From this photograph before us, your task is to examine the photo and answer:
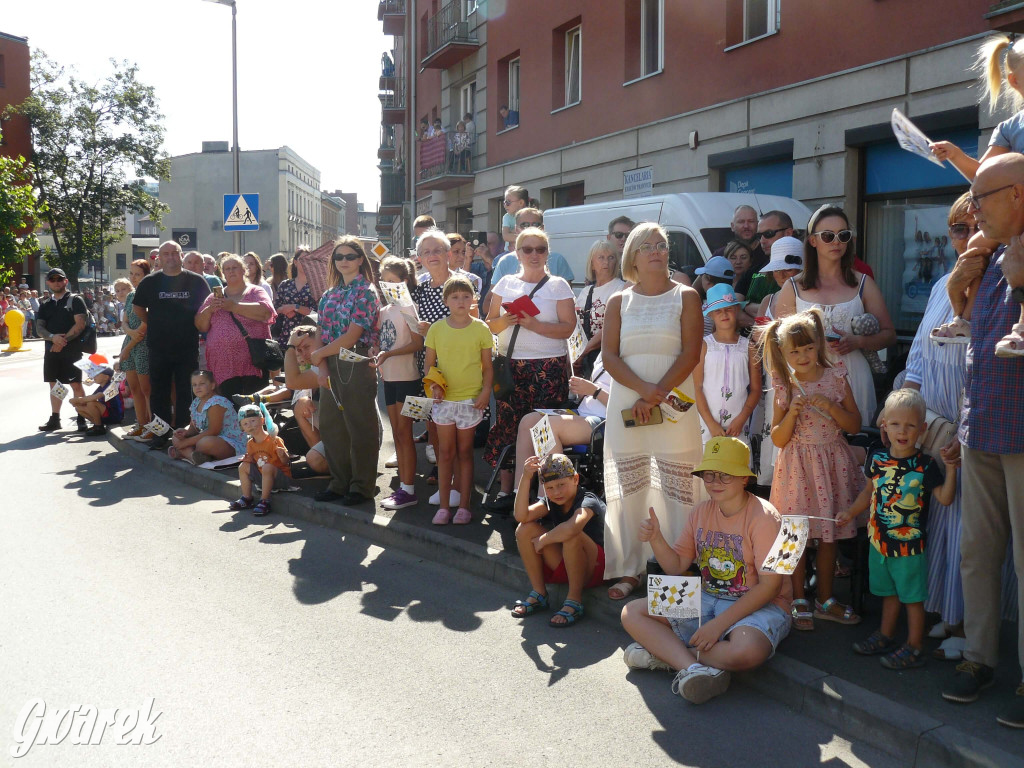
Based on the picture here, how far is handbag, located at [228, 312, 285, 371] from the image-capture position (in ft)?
33.2

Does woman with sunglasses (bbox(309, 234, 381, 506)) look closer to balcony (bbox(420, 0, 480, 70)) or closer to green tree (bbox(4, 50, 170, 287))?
balcony (bbox(420, 0, 480, 70))

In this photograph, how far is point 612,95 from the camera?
1848 cm

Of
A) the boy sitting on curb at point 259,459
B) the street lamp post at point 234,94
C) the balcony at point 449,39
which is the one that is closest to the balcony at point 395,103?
the balcony at point 449,39

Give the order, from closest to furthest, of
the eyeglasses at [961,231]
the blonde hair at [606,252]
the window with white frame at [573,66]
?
the eyeglasses at [961,231] → the blonde hair at [606,252] → the window with white frame at [573,66]

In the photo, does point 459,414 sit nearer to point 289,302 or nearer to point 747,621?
point 747,621

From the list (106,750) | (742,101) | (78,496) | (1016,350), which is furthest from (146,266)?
(1016,350)

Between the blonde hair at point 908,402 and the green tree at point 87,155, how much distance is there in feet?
160

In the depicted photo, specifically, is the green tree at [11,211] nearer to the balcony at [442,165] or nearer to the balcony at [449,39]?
the balcony at [442,165]

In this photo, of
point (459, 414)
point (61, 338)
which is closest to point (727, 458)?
point (459, 414)

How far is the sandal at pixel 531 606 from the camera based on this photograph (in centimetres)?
564

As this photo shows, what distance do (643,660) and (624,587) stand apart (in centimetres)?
Answer: 88

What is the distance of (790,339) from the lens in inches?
199

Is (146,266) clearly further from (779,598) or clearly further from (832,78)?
(779,598)

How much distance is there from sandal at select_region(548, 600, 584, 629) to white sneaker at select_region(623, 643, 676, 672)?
27.8 inches
